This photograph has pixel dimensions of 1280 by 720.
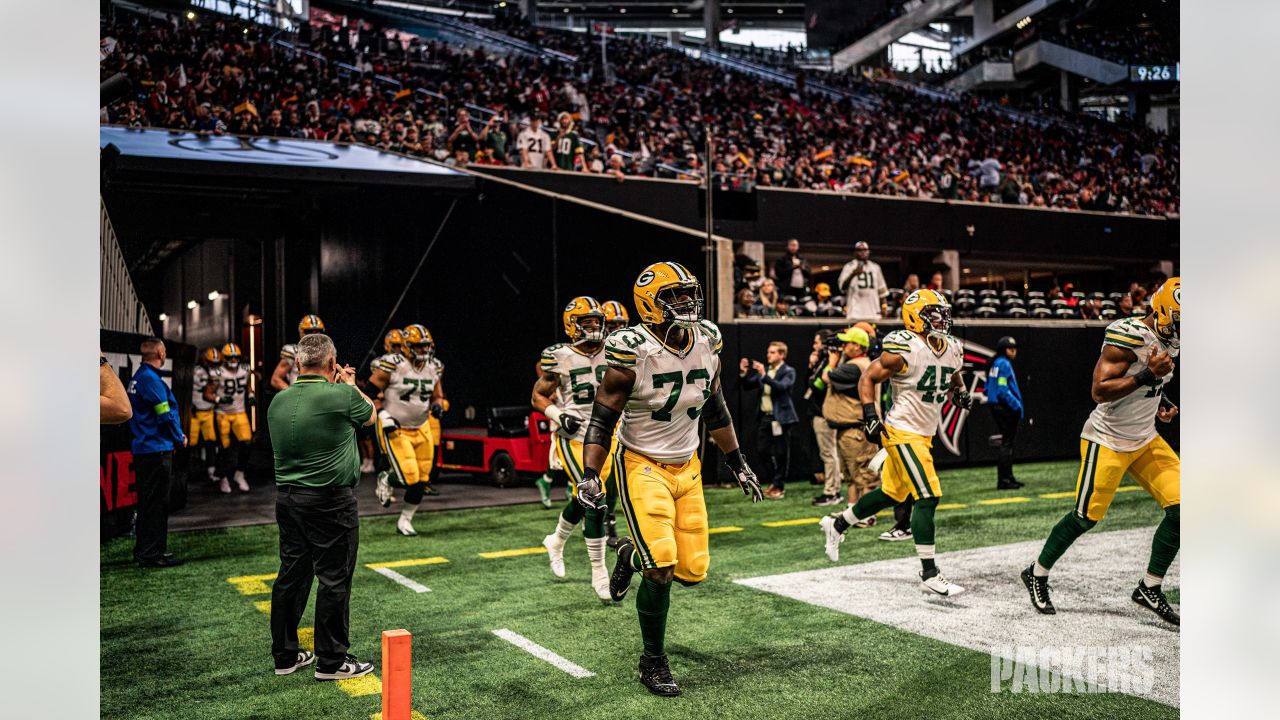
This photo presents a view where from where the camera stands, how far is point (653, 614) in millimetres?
5363

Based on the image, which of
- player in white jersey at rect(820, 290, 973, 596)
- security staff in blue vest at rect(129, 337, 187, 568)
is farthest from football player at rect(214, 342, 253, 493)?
player in white jersey at rect(820, 290, 973, 596)

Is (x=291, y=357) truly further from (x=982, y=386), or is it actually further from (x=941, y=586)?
(x=982, y=386)

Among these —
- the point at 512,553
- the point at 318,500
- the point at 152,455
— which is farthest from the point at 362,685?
the point at 152,455

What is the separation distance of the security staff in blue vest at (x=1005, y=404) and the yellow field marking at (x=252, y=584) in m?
9.17

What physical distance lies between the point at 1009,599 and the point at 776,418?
612 centimetres

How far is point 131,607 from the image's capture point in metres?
7.37

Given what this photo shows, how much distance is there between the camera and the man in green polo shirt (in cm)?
557

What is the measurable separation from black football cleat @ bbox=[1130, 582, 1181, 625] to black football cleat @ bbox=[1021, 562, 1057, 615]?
55 centimetres

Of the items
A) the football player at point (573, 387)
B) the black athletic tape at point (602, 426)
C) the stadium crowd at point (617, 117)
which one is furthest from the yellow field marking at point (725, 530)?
the stadium crowd at point (617, 117)

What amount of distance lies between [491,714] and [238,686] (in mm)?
1521
